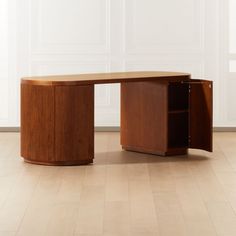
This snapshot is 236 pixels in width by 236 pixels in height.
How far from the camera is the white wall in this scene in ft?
26.6

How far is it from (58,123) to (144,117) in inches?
35.3

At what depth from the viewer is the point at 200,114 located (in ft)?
21.6

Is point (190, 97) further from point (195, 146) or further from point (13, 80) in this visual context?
point (13, 80)

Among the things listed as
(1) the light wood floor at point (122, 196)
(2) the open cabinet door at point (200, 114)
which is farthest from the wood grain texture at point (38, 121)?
(2) the open cabinet door at point (200, 114)

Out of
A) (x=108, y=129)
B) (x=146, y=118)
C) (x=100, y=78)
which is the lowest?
(x=108, y=129)

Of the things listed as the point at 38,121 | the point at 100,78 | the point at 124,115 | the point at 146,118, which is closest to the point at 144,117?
the point at 146,118

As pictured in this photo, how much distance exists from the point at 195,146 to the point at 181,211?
2.11 meters

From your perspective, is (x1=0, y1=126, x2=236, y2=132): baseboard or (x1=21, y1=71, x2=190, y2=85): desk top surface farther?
(x1=0, y1=126, x2=236, y2=132): baseboard

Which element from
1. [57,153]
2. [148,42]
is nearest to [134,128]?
[57,153]

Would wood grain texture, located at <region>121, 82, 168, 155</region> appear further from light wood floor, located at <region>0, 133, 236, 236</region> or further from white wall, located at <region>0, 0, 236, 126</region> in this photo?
white wall, located at <region>0, 0, 236, 126</region>

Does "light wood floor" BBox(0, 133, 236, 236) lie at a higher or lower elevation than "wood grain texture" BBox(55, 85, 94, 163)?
lower

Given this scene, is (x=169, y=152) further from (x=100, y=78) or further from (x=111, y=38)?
(x=111, y=38)

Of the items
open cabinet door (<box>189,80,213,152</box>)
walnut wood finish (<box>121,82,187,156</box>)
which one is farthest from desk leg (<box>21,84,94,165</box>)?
open cabinet door (<box>189,80,213,152</box>)

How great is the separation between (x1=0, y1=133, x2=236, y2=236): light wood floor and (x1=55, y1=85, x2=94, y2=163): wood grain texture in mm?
129
